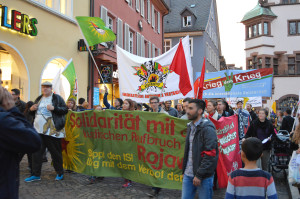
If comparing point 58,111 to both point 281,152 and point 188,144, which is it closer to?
point 188,144

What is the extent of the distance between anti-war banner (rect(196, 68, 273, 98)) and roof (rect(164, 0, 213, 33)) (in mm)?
30408

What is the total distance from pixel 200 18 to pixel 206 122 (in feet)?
136

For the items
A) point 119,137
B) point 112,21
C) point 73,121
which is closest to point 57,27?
point 112,21

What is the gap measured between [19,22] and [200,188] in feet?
31.6

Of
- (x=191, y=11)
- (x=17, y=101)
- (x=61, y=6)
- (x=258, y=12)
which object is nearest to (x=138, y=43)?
(x=61, y=6)

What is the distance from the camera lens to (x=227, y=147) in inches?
252

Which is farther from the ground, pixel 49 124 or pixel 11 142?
pixel 11 142

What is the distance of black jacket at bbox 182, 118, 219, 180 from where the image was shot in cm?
371

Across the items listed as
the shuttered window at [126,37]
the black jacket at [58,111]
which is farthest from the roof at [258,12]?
the black jacket at [58,111]

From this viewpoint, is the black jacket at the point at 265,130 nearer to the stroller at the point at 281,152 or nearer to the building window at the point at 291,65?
the stroller at the point at 281,152

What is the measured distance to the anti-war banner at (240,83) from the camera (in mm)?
11453

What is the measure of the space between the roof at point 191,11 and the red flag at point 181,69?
3595 cm

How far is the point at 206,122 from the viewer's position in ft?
12.8

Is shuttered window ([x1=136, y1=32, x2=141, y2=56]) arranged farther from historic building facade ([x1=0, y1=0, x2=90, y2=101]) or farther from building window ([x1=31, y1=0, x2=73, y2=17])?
building window ([x1=31, y1=0, x2=73, y2=17])
